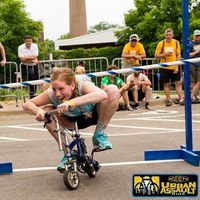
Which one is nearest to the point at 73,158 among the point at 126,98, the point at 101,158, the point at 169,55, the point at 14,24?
the point at 101,158

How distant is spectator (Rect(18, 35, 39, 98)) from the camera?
12633 millimetres

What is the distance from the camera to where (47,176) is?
5.20m

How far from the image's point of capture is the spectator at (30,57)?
12633 mm

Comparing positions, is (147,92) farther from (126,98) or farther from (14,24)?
(14,24)

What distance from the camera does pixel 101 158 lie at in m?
6.07

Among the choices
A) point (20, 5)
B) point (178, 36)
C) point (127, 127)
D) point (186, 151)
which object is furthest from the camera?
point (20, 5)

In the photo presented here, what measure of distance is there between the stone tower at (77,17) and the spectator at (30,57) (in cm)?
5599

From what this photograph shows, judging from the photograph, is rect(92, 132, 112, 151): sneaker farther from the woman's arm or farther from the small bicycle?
the woman's arm

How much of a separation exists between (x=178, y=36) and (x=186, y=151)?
A: 32.3m

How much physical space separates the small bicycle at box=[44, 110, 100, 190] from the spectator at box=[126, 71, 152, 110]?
7.56 m

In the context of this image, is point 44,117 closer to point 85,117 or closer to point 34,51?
point 85,117

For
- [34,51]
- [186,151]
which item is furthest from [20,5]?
[186,151]

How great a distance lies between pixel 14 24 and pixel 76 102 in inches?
1431

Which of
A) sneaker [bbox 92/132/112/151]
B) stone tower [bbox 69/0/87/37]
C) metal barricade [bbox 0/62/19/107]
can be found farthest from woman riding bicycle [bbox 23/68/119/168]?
stone tower [bbox 69/0/87/37]
